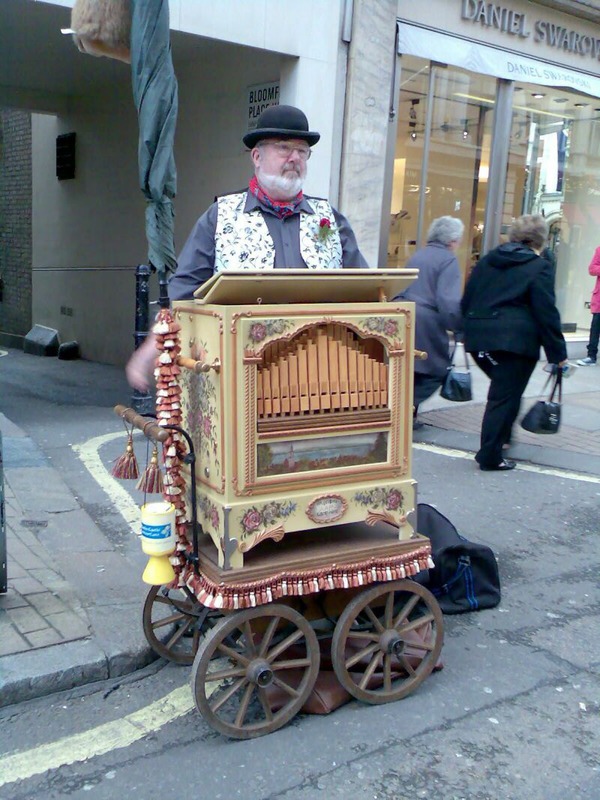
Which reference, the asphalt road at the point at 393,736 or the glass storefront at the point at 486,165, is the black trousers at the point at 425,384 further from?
the glass storefront at the point at 486,165

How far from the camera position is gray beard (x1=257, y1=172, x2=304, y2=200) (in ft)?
10.3

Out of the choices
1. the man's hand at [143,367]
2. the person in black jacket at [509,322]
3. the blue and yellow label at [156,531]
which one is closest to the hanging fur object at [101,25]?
the man's hand at [143,367]

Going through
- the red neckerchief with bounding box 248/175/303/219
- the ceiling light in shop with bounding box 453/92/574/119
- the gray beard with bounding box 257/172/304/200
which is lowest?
the red neckerchief with bounding box 248/175/303/219

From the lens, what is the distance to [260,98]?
27.9ft

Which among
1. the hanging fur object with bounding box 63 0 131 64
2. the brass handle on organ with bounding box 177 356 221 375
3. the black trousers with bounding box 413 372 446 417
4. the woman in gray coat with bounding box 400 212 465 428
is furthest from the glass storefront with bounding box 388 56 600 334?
the brass handle on organ with bounding box 177 356 221 375

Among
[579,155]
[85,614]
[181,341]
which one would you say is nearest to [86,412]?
A: [85,614]

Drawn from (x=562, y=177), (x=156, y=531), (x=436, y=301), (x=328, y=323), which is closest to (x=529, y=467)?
(x=436, y=301)

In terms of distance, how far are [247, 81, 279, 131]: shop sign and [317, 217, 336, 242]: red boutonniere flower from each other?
18.1 feet

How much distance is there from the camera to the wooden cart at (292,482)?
275 cm

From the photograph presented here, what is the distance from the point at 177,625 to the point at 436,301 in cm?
392

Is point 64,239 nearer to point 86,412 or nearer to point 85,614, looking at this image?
point 86,412

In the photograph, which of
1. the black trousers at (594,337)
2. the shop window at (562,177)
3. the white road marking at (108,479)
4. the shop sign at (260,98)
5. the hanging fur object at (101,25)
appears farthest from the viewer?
the black trousers at (594,337)

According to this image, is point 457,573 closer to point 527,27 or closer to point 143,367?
point 143,367

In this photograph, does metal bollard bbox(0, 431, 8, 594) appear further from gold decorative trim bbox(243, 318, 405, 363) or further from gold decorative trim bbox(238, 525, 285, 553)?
gold decorative trim bbox(243, 318, 405, 363)
